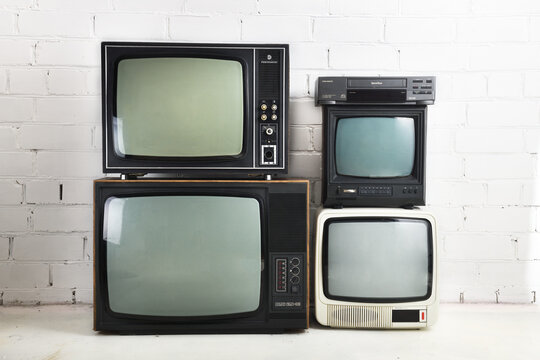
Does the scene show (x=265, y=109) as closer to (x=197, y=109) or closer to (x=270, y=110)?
(x=270, y=110)

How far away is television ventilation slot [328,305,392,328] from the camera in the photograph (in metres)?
1.54

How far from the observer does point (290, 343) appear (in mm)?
1462

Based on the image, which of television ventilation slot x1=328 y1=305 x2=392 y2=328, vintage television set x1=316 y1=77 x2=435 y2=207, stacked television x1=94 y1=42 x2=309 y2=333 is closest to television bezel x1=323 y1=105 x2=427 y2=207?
vintage television set x1=316 y1=77 x2=435 y2=207

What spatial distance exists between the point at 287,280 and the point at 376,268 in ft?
1.00

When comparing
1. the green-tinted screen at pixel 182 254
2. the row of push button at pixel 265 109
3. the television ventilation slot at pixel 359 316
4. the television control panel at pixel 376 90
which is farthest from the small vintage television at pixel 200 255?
the television control panel at pixel 376 90

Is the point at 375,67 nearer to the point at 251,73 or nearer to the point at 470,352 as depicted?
the point at 251,73

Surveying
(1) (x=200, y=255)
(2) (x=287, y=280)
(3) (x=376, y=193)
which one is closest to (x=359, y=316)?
(2) (x=287, y=280)

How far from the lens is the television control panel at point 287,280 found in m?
1.50

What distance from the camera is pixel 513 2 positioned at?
1.84 m

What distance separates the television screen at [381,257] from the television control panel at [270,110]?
0.31 metres

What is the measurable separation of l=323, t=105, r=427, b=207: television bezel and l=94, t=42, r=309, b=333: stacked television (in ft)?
0.46

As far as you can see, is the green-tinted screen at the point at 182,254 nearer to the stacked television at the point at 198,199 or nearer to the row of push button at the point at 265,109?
the stacked television at the point at 198,199

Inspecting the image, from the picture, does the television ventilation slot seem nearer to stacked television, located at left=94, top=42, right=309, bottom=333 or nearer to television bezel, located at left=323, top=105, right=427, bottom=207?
stacked television, located at left=94, top=42, right=309, bottom=333

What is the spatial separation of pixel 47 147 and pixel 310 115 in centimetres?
107
